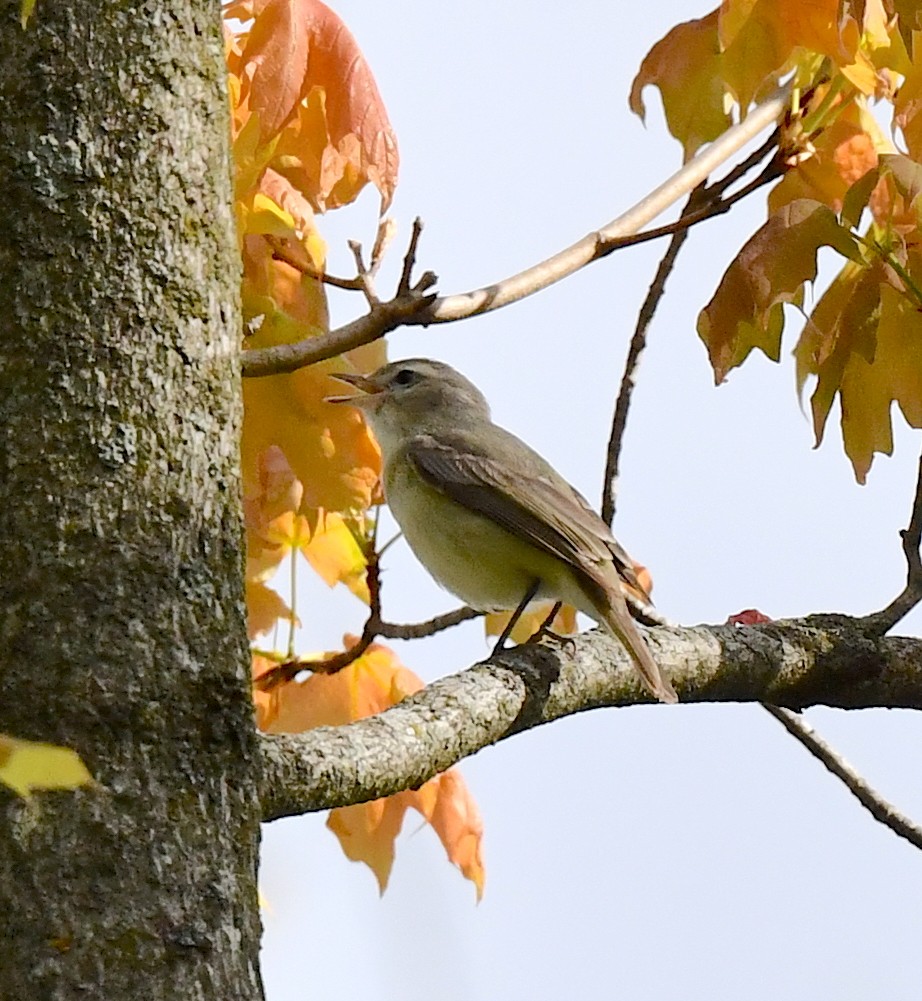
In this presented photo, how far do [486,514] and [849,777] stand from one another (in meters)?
1.12

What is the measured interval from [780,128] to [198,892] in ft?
4.76

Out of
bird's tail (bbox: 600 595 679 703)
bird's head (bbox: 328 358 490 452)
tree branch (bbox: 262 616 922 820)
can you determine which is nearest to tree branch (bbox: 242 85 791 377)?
tree branch (bbox: 262 616 922 820)

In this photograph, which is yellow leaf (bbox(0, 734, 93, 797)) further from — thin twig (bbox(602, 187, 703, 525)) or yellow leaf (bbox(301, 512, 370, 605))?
yellow leaf (bbox(301, 512, 370, 605))

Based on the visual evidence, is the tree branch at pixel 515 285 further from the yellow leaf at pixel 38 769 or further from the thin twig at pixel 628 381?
the yellow leaf at pixel 38 769

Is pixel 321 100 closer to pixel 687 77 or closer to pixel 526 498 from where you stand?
pixel 687 77

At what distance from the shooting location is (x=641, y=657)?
2029mm

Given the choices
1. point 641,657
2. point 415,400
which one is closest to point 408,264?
point 641,657

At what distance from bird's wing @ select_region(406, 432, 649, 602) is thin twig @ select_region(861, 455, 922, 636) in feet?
2.05

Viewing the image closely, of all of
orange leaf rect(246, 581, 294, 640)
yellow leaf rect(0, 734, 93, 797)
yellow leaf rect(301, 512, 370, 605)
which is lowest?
yellow leaf rect(0, 734, 93, 797)

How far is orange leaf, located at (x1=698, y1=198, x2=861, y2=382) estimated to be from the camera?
1942mm

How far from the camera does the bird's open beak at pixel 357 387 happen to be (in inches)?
95.7

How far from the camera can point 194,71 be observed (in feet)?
4.68

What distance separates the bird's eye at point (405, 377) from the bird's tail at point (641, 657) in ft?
4.87

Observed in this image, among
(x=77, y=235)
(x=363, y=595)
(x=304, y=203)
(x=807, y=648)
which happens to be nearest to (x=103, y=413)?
(x=77, y=235)
